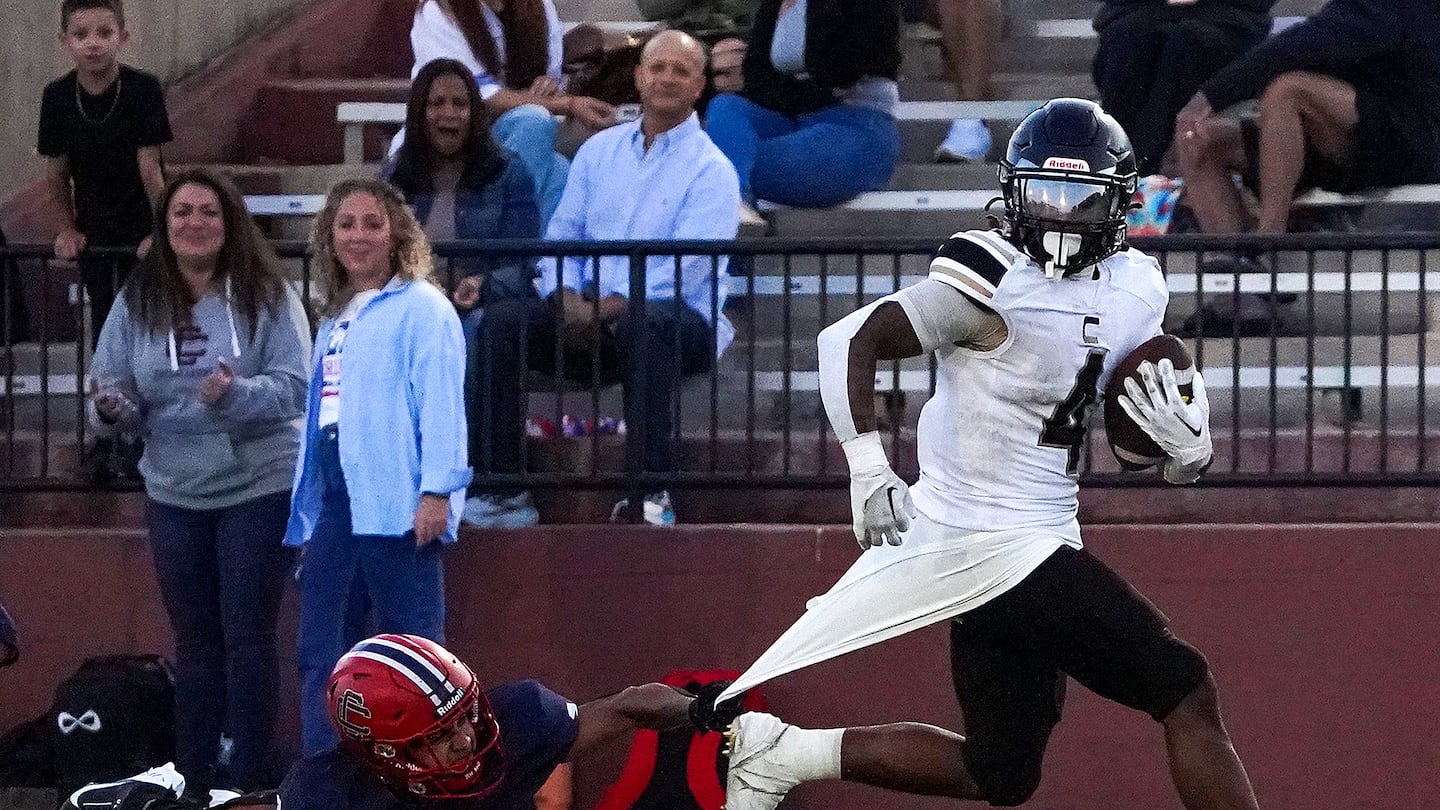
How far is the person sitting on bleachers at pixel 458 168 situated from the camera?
27.3 feet

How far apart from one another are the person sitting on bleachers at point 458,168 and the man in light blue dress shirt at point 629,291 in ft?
0.68

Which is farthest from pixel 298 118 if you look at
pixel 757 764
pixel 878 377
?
pixel 757 764

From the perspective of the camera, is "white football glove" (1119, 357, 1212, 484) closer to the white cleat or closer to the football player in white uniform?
the football player in white uniform

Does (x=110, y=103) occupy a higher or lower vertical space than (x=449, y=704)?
higher

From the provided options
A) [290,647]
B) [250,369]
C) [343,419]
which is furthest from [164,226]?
[290,647]

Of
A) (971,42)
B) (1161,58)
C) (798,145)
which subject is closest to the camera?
(798,145)

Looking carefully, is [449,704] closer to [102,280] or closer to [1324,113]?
[102,280]

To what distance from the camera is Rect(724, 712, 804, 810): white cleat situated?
5949 millimetres

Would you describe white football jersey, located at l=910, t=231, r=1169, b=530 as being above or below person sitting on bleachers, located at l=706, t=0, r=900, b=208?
below

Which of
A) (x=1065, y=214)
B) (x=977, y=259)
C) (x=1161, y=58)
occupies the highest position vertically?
(x=1161, y=58)

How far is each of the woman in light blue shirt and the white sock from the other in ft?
5.51

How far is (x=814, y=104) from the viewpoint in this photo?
8.94m

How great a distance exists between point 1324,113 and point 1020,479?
11.9 ft

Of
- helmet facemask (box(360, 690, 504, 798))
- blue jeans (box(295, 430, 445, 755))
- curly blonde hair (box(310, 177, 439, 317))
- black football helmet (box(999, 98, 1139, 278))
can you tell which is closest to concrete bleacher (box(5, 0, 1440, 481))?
curly blonde hair (box(310, 177, 439, 317))
